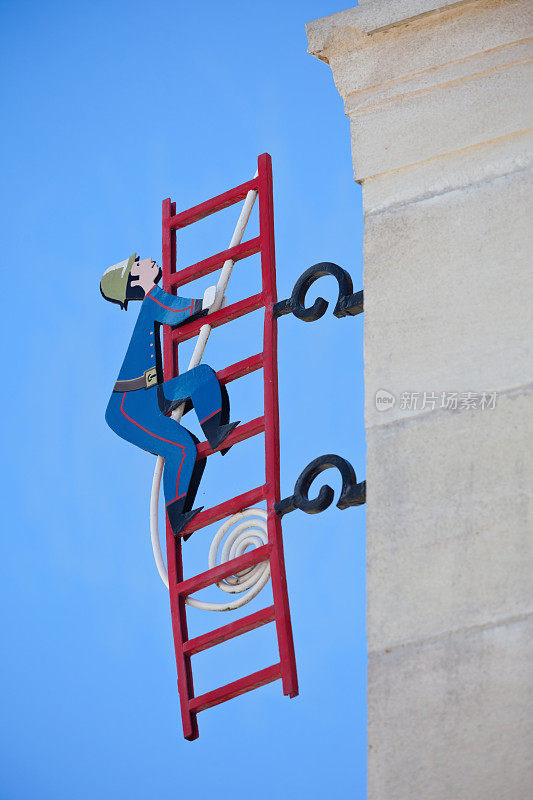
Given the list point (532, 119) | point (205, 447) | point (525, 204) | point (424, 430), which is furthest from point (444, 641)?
point (205, 447)

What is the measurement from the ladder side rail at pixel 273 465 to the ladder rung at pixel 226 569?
0.17ft

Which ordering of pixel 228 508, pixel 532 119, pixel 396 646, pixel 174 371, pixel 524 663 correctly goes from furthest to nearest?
pixel 174 371, pixel 228 508, pixel 532 119, pixel 396 646, pixel 524 663

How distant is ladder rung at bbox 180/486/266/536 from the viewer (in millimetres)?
3666

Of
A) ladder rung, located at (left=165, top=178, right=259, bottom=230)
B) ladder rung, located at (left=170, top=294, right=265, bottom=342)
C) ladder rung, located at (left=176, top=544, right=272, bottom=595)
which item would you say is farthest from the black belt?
ladder rung, located at (left=176, top=544, right=272, bottom=595)

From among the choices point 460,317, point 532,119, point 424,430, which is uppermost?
point 532,119

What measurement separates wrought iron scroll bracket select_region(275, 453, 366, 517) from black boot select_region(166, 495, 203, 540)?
0.60m

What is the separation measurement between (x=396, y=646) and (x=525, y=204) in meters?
1.18

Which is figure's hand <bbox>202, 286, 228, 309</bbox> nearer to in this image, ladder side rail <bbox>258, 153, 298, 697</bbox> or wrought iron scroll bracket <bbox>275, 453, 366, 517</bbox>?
ladder side rail <bbox>258, 153, 298, 697</bbox>

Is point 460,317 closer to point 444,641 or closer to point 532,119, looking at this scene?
point 532,119

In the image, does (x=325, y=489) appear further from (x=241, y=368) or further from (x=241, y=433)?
(x=241, y=368)

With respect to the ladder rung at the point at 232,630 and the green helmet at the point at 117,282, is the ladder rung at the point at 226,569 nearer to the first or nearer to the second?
the ladder rung at the point at 232,630

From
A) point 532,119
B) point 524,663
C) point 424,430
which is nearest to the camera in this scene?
point 524,663

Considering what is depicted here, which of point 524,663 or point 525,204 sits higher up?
point 525,204

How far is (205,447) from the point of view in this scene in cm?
393
